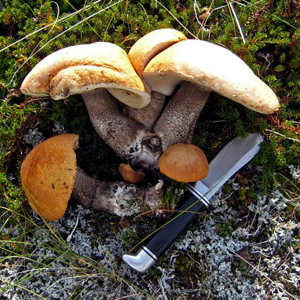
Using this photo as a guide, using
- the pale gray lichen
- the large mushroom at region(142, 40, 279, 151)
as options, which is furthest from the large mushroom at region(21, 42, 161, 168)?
the pale gray lichen

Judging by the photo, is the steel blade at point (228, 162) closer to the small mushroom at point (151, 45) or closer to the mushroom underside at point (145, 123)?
the mushroom underside at point (145, 123)

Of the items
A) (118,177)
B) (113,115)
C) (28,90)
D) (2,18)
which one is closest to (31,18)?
(2,18)

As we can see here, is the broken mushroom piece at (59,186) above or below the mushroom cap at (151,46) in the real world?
below

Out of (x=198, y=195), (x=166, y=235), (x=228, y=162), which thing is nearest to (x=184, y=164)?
(x=198, y=195)

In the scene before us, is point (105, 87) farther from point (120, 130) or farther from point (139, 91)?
point (120, 130)

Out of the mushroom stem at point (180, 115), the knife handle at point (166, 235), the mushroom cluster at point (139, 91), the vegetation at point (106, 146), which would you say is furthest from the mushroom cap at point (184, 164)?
the vegetation at point (106, 146)
